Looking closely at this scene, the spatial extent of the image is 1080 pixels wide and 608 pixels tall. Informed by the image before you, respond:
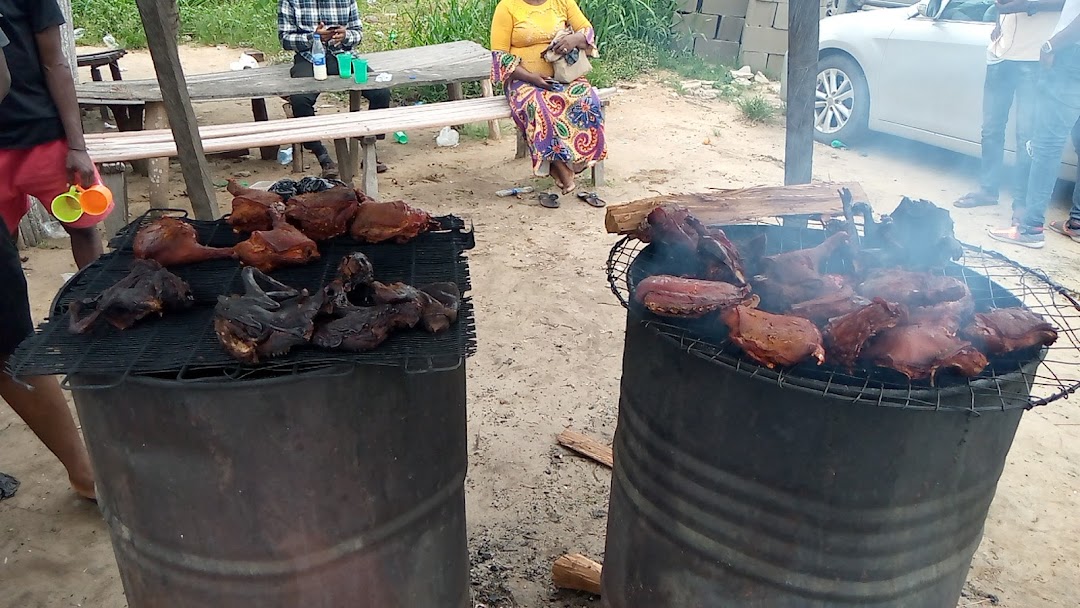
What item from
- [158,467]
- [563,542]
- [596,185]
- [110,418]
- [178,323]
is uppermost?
[178,323]

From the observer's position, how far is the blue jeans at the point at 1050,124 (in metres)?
5.97

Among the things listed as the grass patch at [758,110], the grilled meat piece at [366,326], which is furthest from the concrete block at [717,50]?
the grilled meat piece at [366,326]

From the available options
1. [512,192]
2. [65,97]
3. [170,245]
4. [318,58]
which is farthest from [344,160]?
[170,245]

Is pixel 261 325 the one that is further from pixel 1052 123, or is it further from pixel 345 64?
pixel 1052 123

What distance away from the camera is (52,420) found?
Result: 3246 mm

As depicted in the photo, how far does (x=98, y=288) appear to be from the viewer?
2.24 m

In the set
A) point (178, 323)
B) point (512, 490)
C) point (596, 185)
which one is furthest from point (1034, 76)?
point (178, 323)

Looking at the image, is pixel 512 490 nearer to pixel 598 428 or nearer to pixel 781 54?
pixel 598 428

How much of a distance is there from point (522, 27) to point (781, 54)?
5717 mm

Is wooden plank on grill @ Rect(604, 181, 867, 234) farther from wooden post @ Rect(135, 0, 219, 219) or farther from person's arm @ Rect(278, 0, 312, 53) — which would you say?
person's arm @ Rect(278, 0, 312, 53)

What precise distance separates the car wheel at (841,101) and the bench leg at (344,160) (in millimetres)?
5127

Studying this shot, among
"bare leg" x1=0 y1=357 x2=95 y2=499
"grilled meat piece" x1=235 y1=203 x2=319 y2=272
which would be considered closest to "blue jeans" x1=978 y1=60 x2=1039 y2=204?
"grilled meat piece" x1=235 y1=203 x2=319 y2=272

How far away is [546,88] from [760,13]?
5582 mm

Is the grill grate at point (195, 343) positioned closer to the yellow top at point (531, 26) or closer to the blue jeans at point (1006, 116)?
the yellow top at point (531, 26)
